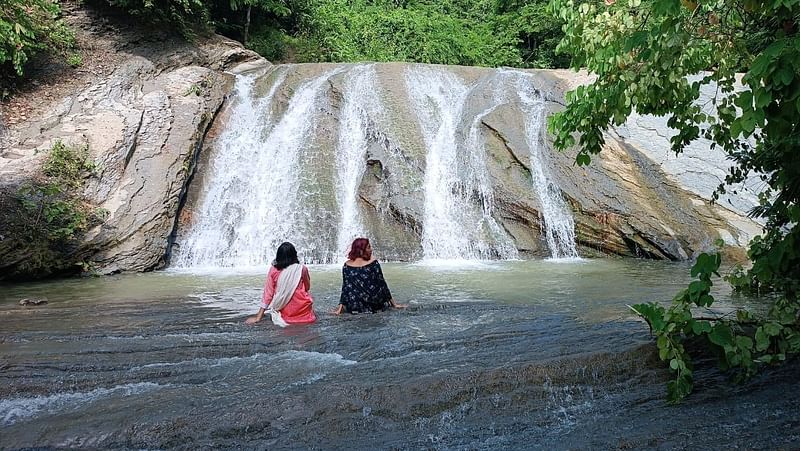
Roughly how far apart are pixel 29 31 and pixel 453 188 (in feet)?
32.3

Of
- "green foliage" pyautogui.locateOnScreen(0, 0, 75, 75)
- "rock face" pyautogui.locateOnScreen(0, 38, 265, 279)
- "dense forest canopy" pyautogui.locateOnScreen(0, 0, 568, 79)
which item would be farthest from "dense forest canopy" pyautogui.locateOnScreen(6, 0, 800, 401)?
"dense forest canopy" pyautogui.locateOnScreen(0, 0, 568, 79)

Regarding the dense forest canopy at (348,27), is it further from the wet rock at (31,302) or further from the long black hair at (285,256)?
the long black hair at (285,256)

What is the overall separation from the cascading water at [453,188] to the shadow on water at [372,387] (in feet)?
20.6

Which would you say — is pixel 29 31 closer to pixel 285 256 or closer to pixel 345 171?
pixel 345 171

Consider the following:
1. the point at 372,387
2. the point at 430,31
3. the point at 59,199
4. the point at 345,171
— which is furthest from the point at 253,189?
the point at 430,31

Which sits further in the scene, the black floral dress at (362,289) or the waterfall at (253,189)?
the waterfall at (253,189)

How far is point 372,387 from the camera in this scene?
13.9ft

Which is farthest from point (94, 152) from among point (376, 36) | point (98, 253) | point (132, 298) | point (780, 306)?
point (376, 36)

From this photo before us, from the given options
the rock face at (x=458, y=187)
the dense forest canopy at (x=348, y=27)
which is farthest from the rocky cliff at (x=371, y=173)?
the dense forest canopy at (x=348, y=27)

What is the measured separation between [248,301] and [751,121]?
6745mm

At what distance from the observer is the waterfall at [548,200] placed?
525 inches

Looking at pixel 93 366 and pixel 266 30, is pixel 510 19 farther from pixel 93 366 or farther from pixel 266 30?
pixel 93 366

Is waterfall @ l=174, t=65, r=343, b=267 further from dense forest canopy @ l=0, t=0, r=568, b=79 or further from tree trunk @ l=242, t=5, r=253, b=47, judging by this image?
tree trunk @ l=242, t=5, r=253, b=47

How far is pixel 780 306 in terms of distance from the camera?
4156 mm
